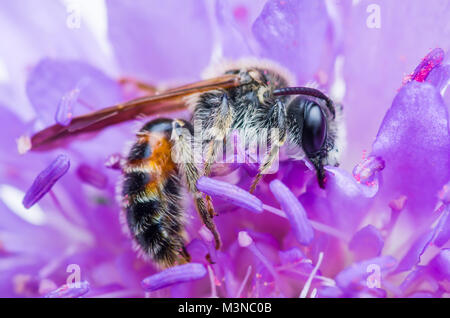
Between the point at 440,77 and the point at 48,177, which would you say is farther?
the point at 48,177

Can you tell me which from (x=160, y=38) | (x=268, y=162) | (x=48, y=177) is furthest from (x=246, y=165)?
(x=160, y=38)

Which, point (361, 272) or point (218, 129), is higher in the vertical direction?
point (218, 129)

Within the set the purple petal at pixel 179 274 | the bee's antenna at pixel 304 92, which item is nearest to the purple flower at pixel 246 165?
the purple petal at pixel 179 274

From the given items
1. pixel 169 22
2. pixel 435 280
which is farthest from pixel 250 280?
pixel 169 22

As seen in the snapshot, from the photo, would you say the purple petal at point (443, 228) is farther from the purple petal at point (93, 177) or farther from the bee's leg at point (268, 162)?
the purple petal at point (93, 177)

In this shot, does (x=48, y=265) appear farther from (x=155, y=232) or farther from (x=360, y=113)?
(x=360, y=113)

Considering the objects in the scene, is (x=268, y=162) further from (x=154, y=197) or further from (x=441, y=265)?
(x=441, y=265)
